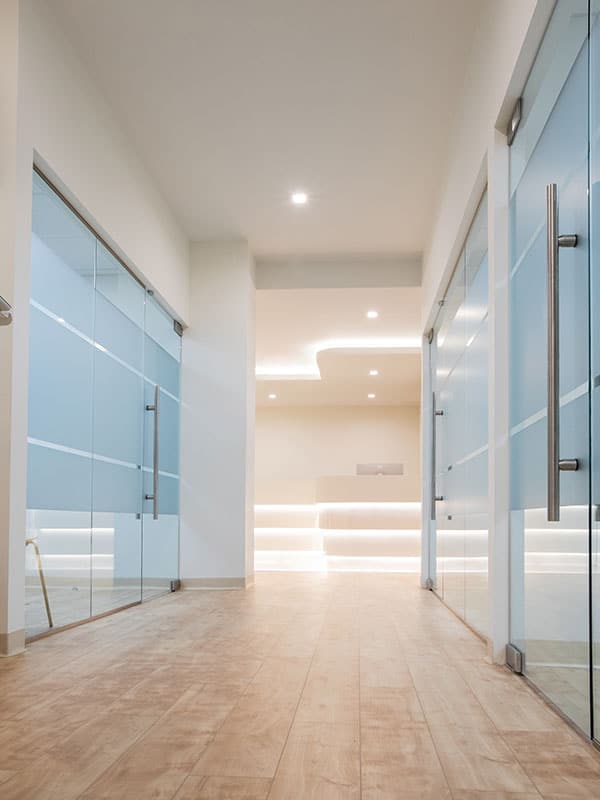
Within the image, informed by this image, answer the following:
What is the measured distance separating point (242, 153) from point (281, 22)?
164cm

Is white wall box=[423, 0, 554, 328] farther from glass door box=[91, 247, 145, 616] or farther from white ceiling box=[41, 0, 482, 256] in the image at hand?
glass door box=[91, 247, 145, 616]

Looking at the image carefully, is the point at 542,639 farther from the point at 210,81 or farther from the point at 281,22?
the point at 210,81

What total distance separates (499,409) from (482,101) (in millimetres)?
1530

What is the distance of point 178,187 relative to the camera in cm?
680

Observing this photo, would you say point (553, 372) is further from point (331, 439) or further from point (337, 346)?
point (331, 439)

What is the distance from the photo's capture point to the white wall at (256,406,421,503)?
17469 millimetres

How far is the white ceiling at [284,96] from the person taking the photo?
4.57 m

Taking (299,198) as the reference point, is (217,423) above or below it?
below

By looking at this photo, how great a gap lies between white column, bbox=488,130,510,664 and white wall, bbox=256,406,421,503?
44.7ft

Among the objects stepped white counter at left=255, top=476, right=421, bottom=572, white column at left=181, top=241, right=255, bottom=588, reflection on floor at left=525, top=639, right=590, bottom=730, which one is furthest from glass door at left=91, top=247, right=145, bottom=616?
stepped white counter at left=255, top=476, right=421, bottom=572

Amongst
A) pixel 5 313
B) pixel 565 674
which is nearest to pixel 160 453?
pixel 5 313

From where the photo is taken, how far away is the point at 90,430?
5.20 meters

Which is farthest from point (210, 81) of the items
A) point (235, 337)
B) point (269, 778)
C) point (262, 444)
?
point (262, 444)

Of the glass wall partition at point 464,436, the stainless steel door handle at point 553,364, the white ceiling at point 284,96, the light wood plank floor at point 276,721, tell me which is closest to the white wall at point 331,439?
the white ceiling at point 284,96
